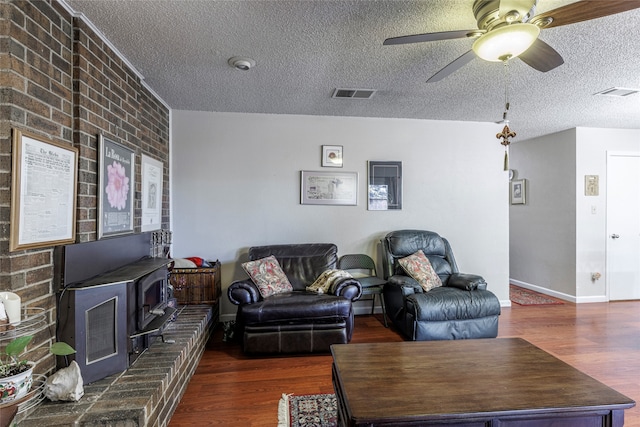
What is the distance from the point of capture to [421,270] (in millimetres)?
3344

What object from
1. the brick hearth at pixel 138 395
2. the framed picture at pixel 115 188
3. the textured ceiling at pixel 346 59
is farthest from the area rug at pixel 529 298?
the framed picture at pixel 115 188

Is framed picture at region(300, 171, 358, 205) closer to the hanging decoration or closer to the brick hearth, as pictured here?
the hanging decoration

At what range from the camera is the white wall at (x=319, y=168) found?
371 cm

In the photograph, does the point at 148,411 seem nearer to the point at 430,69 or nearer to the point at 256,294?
the point at 256,294

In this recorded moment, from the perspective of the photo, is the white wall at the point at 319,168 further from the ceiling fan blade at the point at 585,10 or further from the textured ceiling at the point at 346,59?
the ceiling fan blade at the point at 585,10

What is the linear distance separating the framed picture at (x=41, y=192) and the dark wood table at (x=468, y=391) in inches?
65.4

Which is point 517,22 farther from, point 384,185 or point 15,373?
point 15,373

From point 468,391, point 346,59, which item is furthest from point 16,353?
point 346,59

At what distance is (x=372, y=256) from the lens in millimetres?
3971

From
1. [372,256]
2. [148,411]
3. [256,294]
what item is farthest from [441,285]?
[148,411]

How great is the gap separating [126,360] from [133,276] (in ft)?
1.62

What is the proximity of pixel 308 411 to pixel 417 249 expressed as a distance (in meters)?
2.26

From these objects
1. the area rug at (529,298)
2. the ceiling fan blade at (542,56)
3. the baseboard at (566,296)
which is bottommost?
the area rug at (529,298)

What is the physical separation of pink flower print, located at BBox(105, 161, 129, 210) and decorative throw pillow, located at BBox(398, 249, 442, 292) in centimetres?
268
